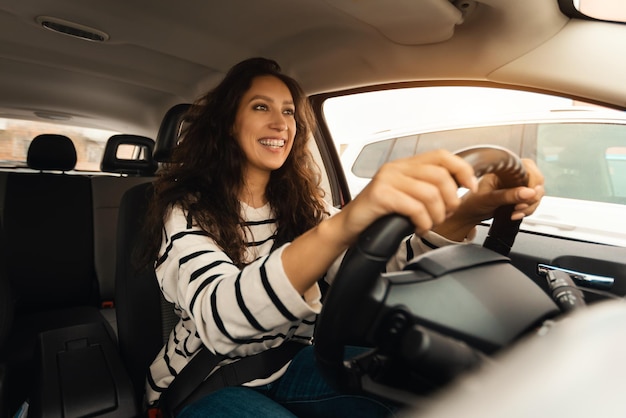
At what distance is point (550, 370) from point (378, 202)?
266 mm

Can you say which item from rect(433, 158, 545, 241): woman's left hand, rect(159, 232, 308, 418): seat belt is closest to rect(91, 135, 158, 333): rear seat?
rect(159, 232, 308, 418): seat belt

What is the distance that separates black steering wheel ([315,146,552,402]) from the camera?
0.54 m

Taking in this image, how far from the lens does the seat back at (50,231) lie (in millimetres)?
2166

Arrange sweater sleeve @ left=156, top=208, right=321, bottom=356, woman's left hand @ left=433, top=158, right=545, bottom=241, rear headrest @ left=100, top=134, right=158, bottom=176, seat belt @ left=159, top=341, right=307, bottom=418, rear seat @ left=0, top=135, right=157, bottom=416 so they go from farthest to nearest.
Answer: rear headrest @ left=100, top=134, right=158, bottom=176
rear seat @ left=0, top=135, right=157, bottom=416
seat belt @ left=159, top=341, right=307, bottom=418
woman's left hand @ left=433, top=158, right=545, bottom=241
sweater sleeve @ left=156, top=208, right=321, bottom=356

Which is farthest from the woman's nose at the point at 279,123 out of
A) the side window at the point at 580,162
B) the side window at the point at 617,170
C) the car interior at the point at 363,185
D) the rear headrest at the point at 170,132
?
the side window at the point at 617,170

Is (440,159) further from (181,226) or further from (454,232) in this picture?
(181,226)

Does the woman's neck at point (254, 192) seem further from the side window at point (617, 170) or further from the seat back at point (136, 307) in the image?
the side window at point (617, 170)

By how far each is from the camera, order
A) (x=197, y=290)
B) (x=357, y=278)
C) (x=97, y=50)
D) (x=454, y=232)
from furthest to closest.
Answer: (x=97, y=50) < (x=454, y=232) < (x=197, y=290) < (x=357, y=278)

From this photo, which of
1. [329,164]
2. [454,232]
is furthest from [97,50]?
[454,232]

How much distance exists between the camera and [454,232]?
99 cm

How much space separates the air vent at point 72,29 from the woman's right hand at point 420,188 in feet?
5.39

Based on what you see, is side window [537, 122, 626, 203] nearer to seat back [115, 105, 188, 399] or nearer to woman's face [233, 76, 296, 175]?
woman's face [233, 76, 296, 175]

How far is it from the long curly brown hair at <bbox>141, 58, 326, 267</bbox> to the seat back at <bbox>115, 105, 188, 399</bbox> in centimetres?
7

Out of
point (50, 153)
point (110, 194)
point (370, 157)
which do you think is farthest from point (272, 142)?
point (50, 153)
